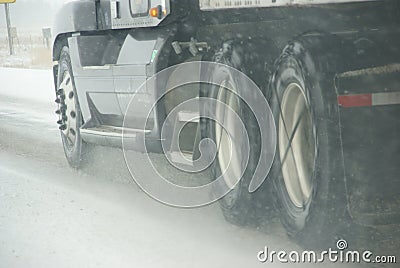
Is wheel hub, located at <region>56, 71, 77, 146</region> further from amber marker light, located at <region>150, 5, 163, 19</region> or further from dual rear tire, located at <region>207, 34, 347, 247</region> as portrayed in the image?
dual rear tire, located at <region>207, 34, 347, 247</region>

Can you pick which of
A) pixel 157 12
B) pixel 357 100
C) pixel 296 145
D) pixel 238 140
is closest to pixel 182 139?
pixel 238 140

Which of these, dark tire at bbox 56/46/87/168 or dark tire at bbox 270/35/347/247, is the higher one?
dark tire at bbox 270/35/347/247

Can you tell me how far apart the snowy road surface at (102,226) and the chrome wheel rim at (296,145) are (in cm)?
35

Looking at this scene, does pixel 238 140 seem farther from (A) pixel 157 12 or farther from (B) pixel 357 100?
(B) pixel 357 100

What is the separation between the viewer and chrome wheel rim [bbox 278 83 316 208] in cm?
476

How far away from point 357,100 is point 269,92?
113cm

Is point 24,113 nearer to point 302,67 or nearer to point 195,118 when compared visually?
point 195,118

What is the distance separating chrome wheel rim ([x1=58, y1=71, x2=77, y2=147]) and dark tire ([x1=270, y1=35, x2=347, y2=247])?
346cm

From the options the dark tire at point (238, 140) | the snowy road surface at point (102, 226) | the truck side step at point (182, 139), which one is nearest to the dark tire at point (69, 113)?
the snowy road surface at point (102, 226)

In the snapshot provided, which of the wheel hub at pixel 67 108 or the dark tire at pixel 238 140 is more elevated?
the dark tire at pixel 238 140

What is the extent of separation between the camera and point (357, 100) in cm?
406

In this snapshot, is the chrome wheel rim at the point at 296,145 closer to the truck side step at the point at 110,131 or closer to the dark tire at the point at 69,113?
the truck side step at the point at 110,131

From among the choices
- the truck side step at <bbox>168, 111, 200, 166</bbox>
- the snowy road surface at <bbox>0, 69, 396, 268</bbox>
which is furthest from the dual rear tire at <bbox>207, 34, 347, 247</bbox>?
the truck side step at <bbox>168, 111, 200, 166</bbox>

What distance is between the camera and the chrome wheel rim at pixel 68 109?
812 cm
